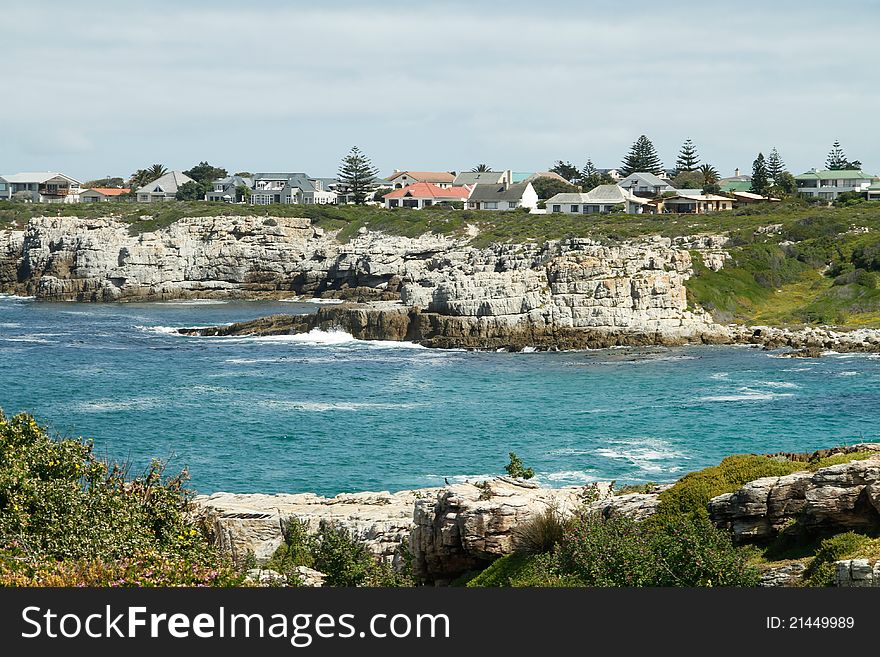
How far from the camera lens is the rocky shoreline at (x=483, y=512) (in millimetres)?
18484

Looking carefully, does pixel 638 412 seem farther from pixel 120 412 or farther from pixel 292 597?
pixel 292 597

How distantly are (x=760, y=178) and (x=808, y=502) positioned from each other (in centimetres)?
13157

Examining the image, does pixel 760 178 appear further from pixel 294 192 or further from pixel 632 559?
pixel 632 559

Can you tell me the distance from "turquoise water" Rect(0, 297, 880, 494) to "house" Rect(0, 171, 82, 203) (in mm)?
84724

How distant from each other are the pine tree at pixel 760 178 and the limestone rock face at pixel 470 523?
118 metres

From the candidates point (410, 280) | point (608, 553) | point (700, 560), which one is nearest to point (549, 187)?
point (410, 280)

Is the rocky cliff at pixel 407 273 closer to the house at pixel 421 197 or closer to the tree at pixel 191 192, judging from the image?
the house at pixel 421 197

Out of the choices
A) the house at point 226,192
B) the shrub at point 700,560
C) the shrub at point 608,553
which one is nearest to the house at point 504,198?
the house at point 226,192

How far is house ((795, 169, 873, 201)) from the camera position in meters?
138

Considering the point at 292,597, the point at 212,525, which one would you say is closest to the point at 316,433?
the point at 212,525

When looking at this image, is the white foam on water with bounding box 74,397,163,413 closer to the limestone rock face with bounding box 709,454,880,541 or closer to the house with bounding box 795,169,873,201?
the limestone rock face with bounding box 709,454,880,541

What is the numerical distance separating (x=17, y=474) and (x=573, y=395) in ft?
108

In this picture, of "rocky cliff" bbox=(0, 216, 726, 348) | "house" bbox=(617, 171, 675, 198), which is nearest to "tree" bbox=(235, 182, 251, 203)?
"rocky cliff" bbox=(0, 216, 726, 348)

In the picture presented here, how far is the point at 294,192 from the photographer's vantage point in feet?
483
